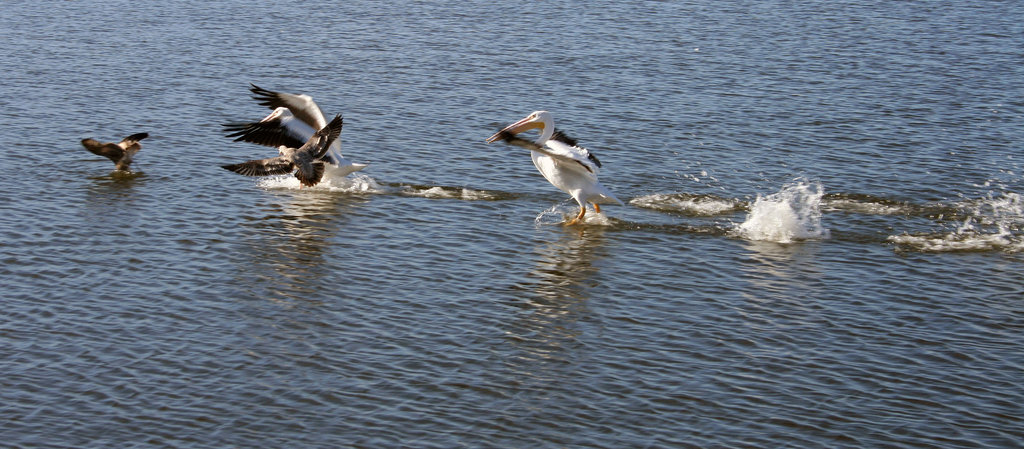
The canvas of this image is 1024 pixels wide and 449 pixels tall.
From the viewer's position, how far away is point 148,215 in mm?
12539

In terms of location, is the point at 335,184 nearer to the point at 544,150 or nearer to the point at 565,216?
the point at 565,216

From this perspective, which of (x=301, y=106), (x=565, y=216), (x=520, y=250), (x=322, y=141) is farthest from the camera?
(x=301, y=106)

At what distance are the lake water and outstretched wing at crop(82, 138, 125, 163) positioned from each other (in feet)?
1.05

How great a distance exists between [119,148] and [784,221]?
7.71 metres

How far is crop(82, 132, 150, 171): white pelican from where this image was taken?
14.0 meters

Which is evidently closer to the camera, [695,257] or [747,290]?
[747,290]

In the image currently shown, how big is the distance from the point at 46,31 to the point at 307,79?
677 centimetres

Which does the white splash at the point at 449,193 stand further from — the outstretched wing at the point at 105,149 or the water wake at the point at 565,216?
the outstretched wing at the point at 105,149

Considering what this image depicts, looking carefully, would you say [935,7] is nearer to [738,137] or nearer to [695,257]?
[738,137]

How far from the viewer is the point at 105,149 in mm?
14016

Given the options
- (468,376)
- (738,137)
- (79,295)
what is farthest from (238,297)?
(738,137)

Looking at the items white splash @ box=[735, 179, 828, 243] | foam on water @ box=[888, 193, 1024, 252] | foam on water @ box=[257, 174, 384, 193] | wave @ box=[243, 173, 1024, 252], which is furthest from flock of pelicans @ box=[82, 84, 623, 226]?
foam on water @ box=[888, 193, 1024, 252]

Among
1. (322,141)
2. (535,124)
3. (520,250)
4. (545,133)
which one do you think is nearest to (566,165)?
(545,133)

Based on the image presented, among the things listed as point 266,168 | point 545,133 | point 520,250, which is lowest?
point 520,250
